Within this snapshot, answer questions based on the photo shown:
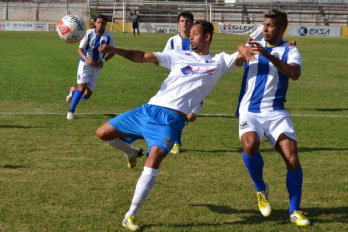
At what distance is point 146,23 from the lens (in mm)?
69562

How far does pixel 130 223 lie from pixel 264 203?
1615mm

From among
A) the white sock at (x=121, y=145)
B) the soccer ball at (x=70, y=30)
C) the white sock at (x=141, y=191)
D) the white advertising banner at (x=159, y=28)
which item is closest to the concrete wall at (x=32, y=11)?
the white advertising banner at (x=159, y=28)

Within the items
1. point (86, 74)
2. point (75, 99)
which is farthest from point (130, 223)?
point (86, 74)

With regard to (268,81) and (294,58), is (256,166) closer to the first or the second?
(268,81)

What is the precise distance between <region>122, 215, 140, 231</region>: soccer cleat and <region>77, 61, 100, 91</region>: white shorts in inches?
352

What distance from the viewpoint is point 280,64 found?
23.3ft

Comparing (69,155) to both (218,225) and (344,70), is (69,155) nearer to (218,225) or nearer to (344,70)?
(218,225)

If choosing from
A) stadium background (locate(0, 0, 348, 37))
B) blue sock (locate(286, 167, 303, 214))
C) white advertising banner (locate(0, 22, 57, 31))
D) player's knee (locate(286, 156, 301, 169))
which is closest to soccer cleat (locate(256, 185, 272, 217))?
blue sock (locate(286, 167, 303, 214))

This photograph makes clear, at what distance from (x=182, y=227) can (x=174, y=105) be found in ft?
4.42

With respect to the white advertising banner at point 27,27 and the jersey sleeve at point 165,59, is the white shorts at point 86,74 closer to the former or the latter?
the jersey sleeve at point 165,59

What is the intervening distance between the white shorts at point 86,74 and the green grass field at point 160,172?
0.74 meters

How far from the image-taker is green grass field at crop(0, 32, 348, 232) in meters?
7.35

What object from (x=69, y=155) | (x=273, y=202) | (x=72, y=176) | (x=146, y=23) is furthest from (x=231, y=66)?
(x=146, y=23)

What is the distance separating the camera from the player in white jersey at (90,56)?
1503cm
